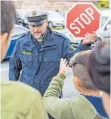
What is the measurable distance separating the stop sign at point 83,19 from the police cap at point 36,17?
353 millimetres

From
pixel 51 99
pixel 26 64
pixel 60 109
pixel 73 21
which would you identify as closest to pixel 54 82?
pixel 51 99

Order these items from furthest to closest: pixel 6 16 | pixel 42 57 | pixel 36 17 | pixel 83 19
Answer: pixel 83 19 < pixel 36 17 < pixel 42 57 < pixel 6 16

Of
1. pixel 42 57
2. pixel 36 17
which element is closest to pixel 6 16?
pixel 42 57

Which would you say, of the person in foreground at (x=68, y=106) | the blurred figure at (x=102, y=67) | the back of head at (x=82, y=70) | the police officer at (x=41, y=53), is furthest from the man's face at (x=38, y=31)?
the blurred figure at (x=102, y=67)

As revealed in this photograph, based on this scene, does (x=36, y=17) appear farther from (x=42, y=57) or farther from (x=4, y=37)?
(x=4, y=37)

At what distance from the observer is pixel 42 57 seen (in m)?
3.90

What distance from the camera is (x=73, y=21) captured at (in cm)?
444

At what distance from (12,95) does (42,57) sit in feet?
7.54

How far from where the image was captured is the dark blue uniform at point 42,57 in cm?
391

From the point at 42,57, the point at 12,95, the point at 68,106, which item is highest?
the point at 12,95

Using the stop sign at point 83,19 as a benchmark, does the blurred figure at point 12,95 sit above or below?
above

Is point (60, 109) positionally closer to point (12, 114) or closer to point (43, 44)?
point (12, 114)


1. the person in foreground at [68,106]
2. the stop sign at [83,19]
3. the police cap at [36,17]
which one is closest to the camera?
the person in foreground at [68,106]

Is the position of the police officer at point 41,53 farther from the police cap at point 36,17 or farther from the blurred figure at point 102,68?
the blurred figure at point 102,68
